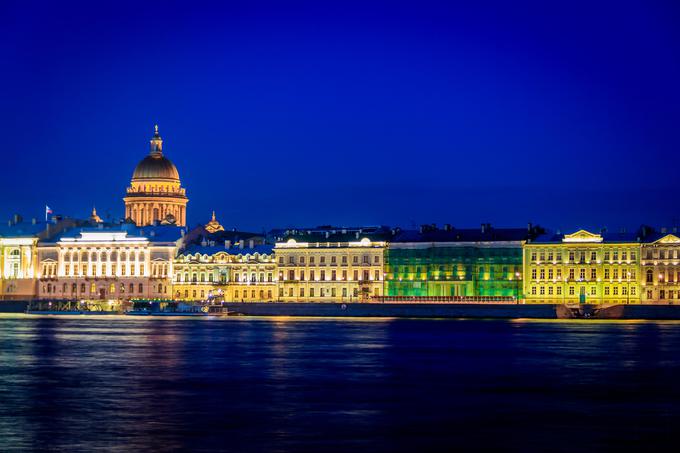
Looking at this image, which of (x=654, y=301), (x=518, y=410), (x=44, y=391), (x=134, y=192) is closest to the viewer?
(x=518, y=410)

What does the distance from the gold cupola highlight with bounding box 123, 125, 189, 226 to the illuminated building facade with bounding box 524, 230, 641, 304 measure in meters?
41.7

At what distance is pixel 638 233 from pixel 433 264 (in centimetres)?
1517

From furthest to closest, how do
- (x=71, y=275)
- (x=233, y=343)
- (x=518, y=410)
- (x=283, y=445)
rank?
(x=71, y=275)
(x=233, y=343)
(x=518, y=410)
(x=283, y=445)

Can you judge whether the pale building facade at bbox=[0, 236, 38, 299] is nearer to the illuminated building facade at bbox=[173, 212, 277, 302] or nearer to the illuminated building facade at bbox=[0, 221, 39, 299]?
the illuminated building facade at bbox=[0, 221, 39, 299]

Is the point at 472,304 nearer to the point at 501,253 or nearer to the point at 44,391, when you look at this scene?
the point at 501,253

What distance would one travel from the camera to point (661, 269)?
96812 millimetres

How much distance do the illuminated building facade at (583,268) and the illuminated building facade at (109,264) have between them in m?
31.5

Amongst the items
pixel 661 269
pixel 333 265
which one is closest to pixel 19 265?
pixel 333 265

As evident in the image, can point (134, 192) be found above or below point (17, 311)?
above

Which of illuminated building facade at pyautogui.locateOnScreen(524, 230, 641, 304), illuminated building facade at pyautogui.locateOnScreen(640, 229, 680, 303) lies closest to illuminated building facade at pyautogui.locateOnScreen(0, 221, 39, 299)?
illuminated building facade at pyautogui.locateOnScreen(524, 230, 641, 304)

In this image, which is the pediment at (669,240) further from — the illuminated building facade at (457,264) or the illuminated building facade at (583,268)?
the illuminated building facade at (457,264)

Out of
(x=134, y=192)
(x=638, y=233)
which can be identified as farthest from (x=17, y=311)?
(x=638, y=233)

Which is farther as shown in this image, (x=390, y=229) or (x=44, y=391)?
(x=390, y=229)

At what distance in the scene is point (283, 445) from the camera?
23625mm
